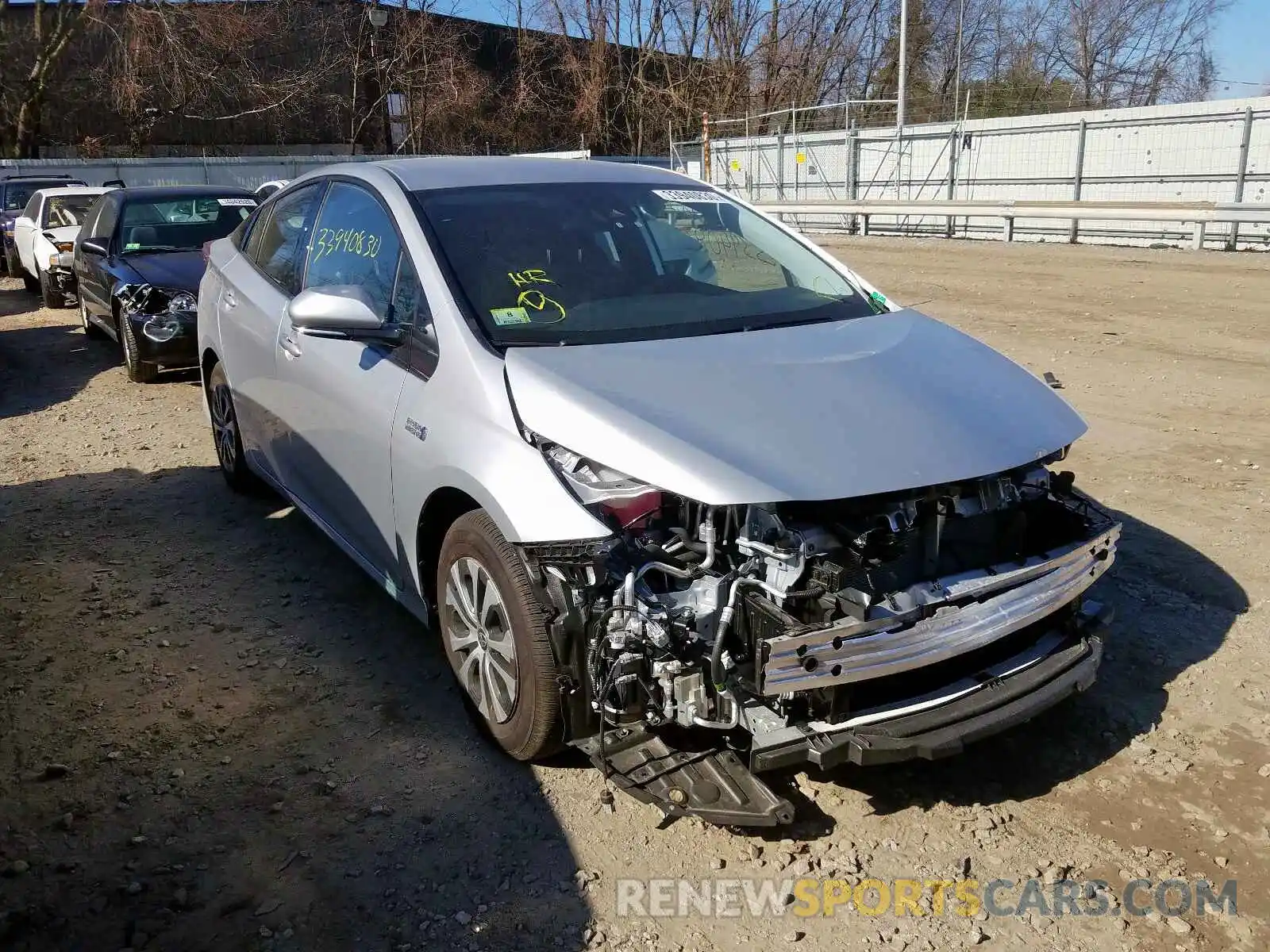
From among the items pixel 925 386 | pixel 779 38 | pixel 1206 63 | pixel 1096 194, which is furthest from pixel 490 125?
pixel 925 386

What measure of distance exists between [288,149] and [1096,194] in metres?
25.3

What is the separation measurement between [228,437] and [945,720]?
4.52 meters

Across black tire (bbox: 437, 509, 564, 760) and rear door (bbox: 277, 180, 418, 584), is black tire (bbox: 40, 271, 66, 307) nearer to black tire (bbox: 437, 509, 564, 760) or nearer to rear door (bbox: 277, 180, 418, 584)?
rear door (bbox: 277, 180, 418, 584)

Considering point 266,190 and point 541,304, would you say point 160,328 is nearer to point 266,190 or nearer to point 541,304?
point 541,304

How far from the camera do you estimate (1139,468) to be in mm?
6105

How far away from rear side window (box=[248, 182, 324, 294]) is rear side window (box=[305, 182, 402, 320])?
0.15 m

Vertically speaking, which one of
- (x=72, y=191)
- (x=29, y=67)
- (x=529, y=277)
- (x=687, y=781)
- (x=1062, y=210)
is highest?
(x=29, y=67)

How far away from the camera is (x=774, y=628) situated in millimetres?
2711

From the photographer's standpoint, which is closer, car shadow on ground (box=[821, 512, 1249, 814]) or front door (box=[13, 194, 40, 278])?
car shadow on ground (box=[821, 512, 1249, 814])

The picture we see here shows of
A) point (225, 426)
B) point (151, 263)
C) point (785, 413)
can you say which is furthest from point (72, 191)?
point (785, 413)

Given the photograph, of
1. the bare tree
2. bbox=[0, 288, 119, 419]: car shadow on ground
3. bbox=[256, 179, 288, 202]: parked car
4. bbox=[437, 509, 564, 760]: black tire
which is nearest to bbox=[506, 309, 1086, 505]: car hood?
bbox=[437, 509, 564, 760]: black tire

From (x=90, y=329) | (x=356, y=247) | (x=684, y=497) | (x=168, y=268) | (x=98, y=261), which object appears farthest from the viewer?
(x=90, y=329)

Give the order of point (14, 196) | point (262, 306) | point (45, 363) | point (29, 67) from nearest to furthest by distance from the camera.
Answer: point (262, 306) → point (45, 363) → point (14, 196) → point (29, 67)

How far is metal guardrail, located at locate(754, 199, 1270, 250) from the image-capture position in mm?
14805
